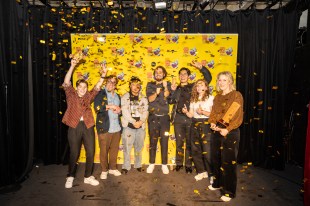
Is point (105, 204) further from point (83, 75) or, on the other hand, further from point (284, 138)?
point (284, 138)

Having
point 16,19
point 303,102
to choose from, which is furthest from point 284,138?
point 16,19

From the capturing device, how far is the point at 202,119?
4418mm

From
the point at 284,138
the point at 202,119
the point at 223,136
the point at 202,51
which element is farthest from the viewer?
the point at 284,138

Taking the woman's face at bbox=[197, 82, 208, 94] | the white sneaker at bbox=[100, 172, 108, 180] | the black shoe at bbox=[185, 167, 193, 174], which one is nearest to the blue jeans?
the white sneaker at bbox=[100, 172, 108, 180]

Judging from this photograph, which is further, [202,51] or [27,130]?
[202,51]

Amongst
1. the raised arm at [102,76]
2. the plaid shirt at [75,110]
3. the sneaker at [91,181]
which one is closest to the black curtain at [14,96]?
the plaid shirt at [75,110]

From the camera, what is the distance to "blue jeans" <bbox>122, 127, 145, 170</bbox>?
15.8 feet

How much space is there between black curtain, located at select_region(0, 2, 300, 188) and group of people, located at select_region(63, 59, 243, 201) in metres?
1.35

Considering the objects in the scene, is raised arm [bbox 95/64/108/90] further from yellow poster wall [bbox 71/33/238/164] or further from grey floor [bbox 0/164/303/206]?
grey floor [bbox 0/164/303/206]

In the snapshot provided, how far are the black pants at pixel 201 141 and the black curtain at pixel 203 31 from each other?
145 centimetres

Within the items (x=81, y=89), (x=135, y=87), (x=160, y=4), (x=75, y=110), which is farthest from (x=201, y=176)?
(x=160, y=4)

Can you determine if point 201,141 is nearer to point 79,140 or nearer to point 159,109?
point 159,109

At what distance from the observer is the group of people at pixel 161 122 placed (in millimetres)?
→ 3627

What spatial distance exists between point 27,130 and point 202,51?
3.93 m
